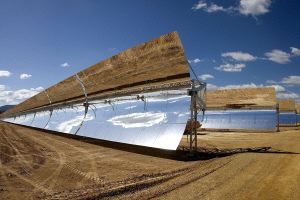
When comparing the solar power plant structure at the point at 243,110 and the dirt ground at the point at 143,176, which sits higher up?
the solar power plant structure at the point at 243,110

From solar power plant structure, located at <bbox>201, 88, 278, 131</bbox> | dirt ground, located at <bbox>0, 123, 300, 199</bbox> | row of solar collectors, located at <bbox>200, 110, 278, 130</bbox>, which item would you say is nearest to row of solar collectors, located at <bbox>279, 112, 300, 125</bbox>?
solar power plant structure, located at <bbox>201, 88, 278, 131</bbox>

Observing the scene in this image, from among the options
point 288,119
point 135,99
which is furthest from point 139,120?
point 288,119

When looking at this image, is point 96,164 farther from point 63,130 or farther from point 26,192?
point 63,130

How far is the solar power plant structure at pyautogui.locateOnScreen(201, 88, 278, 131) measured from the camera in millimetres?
31969

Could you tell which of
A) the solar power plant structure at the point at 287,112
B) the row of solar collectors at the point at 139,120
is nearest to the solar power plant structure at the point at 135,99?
the row of solar collectors at the point at 139,120

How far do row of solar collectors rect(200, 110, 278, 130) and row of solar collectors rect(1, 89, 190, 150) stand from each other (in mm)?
15887

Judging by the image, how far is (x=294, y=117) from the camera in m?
58.4

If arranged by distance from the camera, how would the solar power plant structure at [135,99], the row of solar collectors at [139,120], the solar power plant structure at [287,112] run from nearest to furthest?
1. the row of solar collectors at [139,120]
2. the solar power plant structure at [135,99]
3. the solar power plant structure at [287,112]

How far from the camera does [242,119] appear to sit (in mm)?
33719

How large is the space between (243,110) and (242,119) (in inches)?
67.3

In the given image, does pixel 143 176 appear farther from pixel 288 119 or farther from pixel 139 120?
pixel 288 119

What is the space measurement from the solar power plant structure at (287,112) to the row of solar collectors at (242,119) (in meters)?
22.1

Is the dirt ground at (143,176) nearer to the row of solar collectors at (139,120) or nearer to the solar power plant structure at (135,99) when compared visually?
the row of solar collectors at (139,120)

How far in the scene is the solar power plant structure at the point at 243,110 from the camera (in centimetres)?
3197
